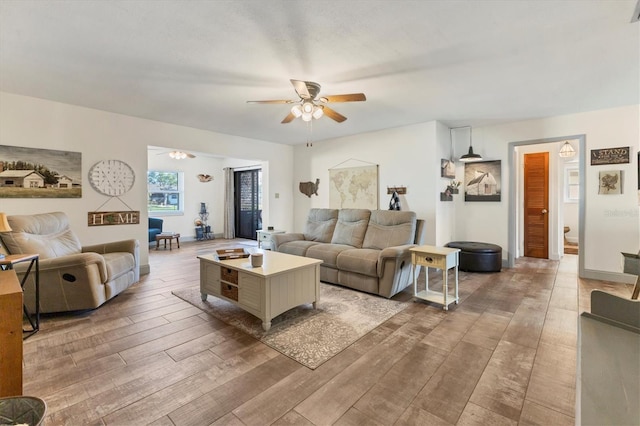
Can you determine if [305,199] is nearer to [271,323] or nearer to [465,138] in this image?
[465,138]

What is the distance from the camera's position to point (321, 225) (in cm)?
502

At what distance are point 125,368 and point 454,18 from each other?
3.41 metres

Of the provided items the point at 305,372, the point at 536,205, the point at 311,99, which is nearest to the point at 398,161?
the point at 311,99

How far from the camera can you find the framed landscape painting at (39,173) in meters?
3.60

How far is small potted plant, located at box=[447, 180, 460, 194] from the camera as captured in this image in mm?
5289

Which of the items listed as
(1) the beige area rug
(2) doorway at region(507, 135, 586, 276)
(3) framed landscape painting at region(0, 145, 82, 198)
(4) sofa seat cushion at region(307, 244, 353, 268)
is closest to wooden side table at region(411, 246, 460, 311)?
(1) the beige area rug

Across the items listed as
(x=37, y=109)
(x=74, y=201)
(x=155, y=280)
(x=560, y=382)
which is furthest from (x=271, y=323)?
(x=37, y=109)

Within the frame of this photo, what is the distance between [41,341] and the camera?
242 cm

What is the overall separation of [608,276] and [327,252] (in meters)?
4.13

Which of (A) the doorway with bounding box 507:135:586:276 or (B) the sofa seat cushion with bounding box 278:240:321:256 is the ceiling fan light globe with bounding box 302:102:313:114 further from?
(A) the doorway with bounding box 507:135:586:276

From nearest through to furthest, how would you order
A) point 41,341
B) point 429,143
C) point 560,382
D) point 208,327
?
point 560,382 → point 41,341 → point 208,327 → point 429,143

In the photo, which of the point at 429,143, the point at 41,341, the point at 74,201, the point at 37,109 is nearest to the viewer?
the point at 41,341

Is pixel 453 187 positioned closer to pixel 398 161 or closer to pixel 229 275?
pixel 398 161

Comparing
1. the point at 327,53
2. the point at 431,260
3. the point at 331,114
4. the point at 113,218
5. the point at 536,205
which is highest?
the point at 327,53
